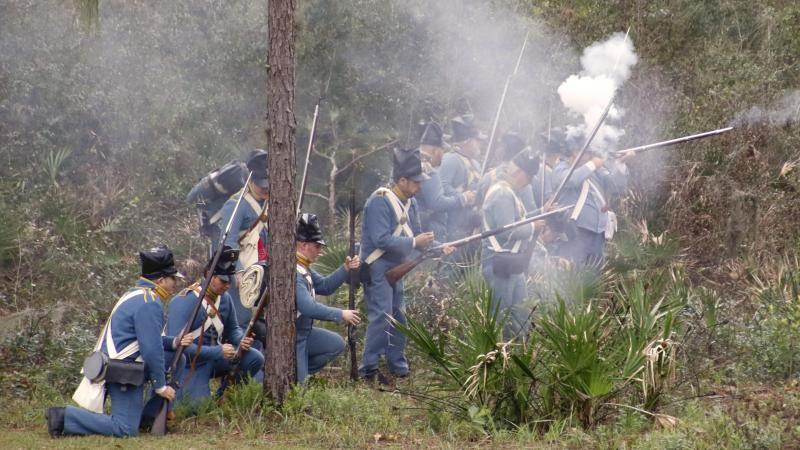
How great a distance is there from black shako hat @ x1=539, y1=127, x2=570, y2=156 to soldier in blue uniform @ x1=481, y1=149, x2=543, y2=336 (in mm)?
1898

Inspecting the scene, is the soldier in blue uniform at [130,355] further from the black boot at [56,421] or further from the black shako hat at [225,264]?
the black shako hat at [225,264]

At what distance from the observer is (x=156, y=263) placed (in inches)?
363

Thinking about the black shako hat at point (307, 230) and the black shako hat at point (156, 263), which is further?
the black shako hat at point (307, 230)

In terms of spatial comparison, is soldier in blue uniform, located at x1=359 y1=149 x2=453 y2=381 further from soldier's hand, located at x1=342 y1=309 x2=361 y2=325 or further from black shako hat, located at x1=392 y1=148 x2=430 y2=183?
soldier's hand, located at x1=342 y1=309 x2=361 y2=325

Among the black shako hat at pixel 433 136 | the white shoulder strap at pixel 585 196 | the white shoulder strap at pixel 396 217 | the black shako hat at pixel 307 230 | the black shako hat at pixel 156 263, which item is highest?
the black shako hat at pixel 433 136

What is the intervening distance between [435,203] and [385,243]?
6.95 feet

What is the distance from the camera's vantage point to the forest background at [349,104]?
17016 mm

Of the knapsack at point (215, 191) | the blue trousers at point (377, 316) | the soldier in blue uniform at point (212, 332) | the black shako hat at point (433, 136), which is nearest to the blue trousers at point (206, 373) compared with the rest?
the soldier in blue uniform at point (212, 332)

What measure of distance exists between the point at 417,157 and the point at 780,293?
373 centimetres

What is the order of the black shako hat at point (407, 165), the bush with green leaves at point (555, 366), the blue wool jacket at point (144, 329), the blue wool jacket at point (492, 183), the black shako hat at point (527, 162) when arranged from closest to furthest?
the bush with green leaves at point (555, 366), the blue wool jacket at point (144, 329), the black shako hat at point (407, 165), the black shako hat at point (527, 162), the blue wool jacket at point (492, 183)

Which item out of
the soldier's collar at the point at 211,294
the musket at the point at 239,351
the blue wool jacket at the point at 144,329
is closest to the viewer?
the blue wool jacket at the point at 144,329

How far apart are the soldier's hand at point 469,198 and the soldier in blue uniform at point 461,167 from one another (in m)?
0.18

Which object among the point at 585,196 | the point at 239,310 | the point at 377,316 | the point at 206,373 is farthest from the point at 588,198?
the point at 206,373

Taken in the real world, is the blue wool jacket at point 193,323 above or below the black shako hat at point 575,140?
below
